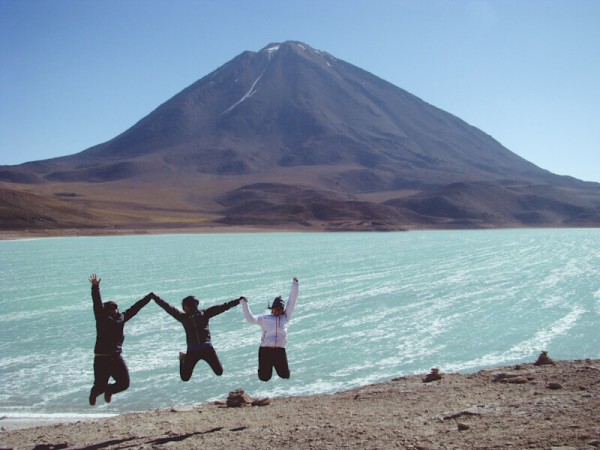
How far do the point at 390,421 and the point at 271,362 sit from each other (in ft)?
4.55

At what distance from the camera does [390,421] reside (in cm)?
686

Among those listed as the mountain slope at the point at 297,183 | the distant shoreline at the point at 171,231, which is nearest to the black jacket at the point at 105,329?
the distant shoreline at the point at 171,231

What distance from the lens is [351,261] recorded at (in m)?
38.3

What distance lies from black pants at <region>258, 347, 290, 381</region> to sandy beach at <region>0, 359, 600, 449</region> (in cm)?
56

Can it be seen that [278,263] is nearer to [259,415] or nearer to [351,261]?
[351,261]

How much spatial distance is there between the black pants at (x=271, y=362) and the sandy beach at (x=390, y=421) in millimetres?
556

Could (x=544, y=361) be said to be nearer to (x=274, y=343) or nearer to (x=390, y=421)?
(x=390, y=421)

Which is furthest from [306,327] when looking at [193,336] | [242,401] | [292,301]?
[193,336]

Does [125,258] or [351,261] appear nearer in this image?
[351,261]

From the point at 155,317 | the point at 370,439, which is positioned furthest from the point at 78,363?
the point at 370,439

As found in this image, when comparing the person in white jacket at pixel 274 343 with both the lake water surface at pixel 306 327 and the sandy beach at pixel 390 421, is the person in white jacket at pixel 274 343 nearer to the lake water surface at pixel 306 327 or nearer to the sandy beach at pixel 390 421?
the sandy beach at pixel 390 421

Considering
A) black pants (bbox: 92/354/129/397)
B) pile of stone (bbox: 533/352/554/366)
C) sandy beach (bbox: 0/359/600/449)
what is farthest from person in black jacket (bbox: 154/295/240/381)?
pile of stone (bbox: 533/352/554/366)

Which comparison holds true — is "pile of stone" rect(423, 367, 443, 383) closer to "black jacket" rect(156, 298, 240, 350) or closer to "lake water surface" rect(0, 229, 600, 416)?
"lake water surface" rect(0, 229, 600, 416)

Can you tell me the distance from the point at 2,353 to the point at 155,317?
17.1 ft
